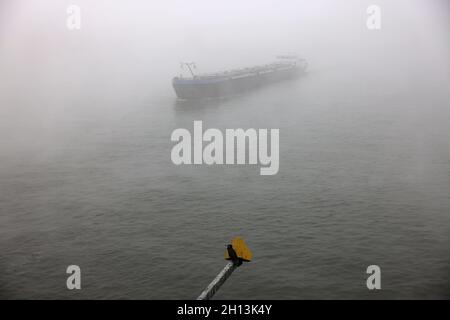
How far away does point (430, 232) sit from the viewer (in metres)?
77.6

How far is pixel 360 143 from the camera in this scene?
414ft

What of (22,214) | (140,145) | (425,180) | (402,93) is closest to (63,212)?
(22,214)

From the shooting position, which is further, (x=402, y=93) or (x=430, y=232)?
(x=402, y=93)

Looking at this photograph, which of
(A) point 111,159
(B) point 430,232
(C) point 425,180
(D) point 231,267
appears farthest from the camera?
(A) point 111,159

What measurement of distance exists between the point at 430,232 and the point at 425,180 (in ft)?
81.4
